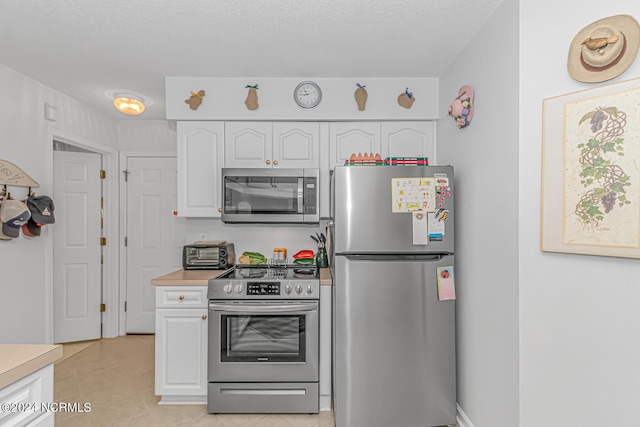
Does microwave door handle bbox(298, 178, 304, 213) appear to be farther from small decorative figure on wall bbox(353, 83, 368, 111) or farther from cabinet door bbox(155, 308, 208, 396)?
cabinet door bbox(155, 308, 208, 396)

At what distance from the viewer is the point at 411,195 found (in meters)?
2.11

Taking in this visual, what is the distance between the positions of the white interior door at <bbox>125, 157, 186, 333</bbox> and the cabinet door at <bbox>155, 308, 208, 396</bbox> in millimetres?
1501

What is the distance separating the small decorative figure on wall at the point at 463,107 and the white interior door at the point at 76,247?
3.46 meters

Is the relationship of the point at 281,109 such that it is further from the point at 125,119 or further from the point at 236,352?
the point at 125,119

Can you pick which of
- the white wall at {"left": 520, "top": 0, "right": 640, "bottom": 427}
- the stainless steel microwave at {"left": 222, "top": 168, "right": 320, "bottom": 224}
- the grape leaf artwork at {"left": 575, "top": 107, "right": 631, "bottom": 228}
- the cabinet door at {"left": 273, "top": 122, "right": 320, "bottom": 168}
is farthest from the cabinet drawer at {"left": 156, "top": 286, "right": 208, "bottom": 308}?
the grape leaf artwork at {"left": 575, "top": 107, "right": 631, "bottom": 228}

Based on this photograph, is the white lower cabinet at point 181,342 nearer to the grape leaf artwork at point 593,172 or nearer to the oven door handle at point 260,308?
the oven door handle at point 260,308

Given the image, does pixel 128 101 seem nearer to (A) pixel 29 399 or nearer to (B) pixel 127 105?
(B) pixel 127 105

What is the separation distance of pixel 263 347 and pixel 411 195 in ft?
4.48

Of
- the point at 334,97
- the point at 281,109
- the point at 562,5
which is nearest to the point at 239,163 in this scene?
the point at 281,109

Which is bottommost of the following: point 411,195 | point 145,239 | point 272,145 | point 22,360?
point 22,360

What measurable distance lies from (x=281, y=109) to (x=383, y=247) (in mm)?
1379

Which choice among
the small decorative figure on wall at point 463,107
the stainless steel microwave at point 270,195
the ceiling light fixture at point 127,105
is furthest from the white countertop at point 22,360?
the small decorative figure on wall at point 463,107

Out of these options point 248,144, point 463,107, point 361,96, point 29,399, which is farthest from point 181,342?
point 463,107

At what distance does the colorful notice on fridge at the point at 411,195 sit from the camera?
211cm
